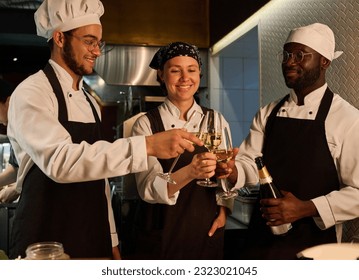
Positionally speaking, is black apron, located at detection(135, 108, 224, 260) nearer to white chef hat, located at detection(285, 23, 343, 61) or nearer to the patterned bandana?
the patterned bandana

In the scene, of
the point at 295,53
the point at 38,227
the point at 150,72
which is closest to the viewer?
the point at 38,227

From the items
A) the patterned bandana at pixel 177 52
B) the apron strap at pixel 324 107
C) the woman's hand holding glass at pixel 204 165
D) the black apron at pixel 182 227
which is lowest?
the black apron at pixel 182 227

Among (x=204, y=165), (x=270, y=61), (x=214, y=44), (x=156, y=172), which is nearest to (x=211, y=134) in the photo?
(x=204, y=165)

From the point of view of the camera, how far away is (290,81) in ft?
3.45

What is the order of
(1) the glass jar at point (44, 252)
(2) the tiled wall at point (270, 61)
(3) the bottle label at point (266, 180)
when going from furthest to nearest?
1. (2) the tiled wall at point (270, 61)
2. (3) the bottle label at point (266, 180)
3. (1) the glass jar at point (44, 252)

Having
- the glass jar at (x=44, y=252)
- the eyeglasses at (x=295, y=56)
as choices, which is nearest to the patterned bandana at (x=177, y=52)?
the eyeglasses at (x=295, y=56)

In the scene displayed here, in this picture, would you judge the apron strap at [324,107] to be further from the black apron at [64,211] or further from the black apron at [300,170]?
the black apron at [64,211]

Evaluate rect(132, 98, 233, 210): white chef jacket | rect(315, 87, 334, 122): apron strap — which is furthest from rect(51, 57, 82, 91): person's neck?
rect(315, 87, 334, 122): apron strap

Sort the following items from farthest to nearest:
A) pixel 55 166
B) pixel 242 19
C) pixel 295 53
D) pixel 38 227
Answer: pixel 242 19, pixel 295 53, pixel 38 227, pixel 55 166

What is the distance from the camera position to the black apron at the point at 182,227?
1.06m

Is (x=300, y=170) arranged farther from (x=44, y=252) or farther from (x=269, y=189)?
(x=44, y=252)

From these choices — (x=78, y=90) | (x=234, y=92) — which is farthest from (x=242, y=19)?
(x=78, y=90)

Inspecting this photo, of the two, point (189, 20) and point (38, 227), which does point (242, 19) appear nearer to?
point (189, 20)

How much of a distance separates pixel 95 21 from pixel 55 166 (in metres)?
0.34
